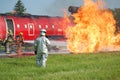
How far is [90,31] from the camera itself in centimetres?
3155

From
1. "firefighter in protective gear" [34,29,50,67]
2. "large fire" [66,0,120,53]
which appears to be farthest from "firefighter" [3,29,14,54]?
"firefighter in protective gear" [34,29,50,67]

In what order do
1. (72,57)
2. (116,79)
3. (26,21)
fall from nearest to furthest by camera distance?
(116,79)
(72,57)
(26,21)

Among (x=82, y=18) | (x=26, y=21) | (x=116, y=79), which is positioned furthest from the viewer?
(x=26, y=21)

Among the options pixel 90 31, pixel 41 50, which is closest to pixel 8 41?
pixel 90 31

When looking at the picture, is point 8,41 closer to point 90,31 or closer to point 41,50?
point 90,31

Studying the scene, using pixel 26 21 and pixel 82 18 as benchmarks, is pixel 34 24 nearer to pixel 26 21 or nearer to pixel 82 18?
pixel 26 21

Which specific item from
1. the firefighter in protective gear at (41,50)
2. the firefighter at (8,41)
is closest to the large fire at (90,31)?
the firefighter at (8,41)

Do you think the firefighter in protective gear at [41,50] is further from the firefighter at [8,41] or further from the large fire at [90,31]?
the firefighter at [8,41]

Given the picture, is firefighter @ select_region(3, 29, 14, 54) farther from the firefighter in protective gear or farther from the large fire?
the firefighter in protective gear

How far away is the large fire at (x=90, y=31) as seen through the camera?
1234 inches

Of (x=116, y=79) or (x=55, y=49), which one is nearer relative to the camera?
(x=116, y=79)

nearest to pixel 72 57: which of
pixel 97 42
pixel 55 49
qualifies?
pixel 97 42

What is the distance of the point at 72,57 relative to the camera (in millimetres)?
23500

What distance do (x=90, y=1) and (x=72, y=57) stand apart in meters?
10.3
